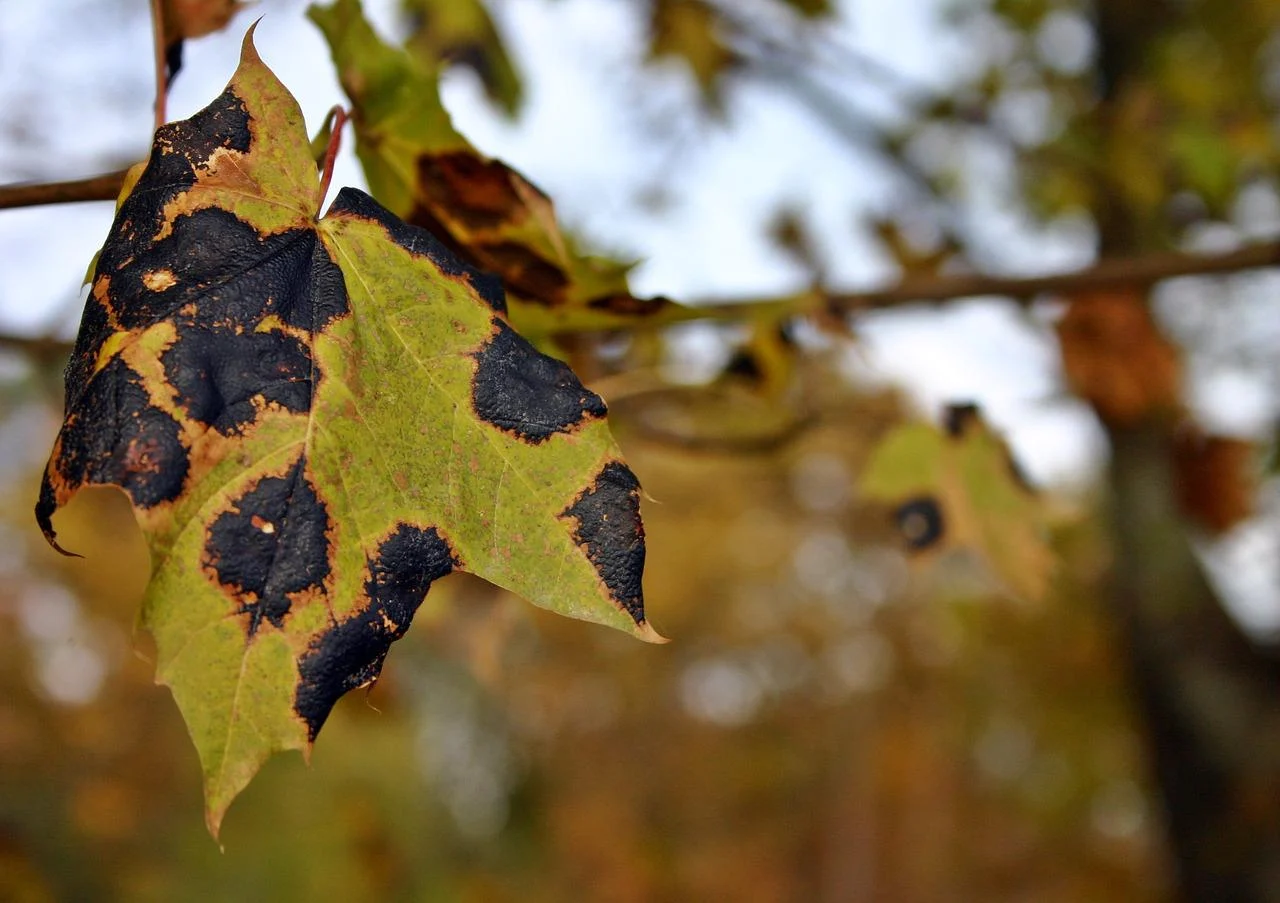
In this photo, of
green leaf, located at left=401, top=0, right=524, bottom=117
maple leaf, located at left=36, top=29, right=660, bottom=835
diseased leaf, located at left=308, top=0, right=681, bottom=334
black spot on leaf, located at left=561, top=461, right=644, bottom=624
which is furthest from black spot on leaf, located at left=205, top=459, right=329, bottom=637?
green leaf, located at left=401, top=0, right=524, bottom=117

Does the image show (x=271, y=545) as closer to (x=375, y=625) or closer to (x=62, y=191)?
(x=375, y=625)

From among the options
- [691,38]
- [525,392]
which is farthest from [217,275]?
[691,38]

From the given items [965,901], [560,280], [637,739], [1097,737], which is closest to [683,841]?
[637,739]

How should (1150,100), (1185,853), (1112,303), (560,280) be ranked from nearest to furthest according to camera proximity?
(560,280) → (1112,303) → (1150,100) → (1185,853)

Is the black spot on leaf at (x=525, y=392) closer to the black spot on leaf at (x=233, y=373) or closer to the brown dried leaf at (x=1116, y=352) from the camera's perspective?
the black spot on leaf at (x=233, y=373)

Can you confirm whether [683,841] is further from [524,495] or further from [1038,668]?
[524,495]

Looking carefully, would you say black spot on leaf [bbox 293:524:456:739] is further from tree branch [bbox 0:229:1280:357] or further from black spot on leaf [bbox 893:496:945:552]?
black spot on leaf [bbox 893:496:945:552]
